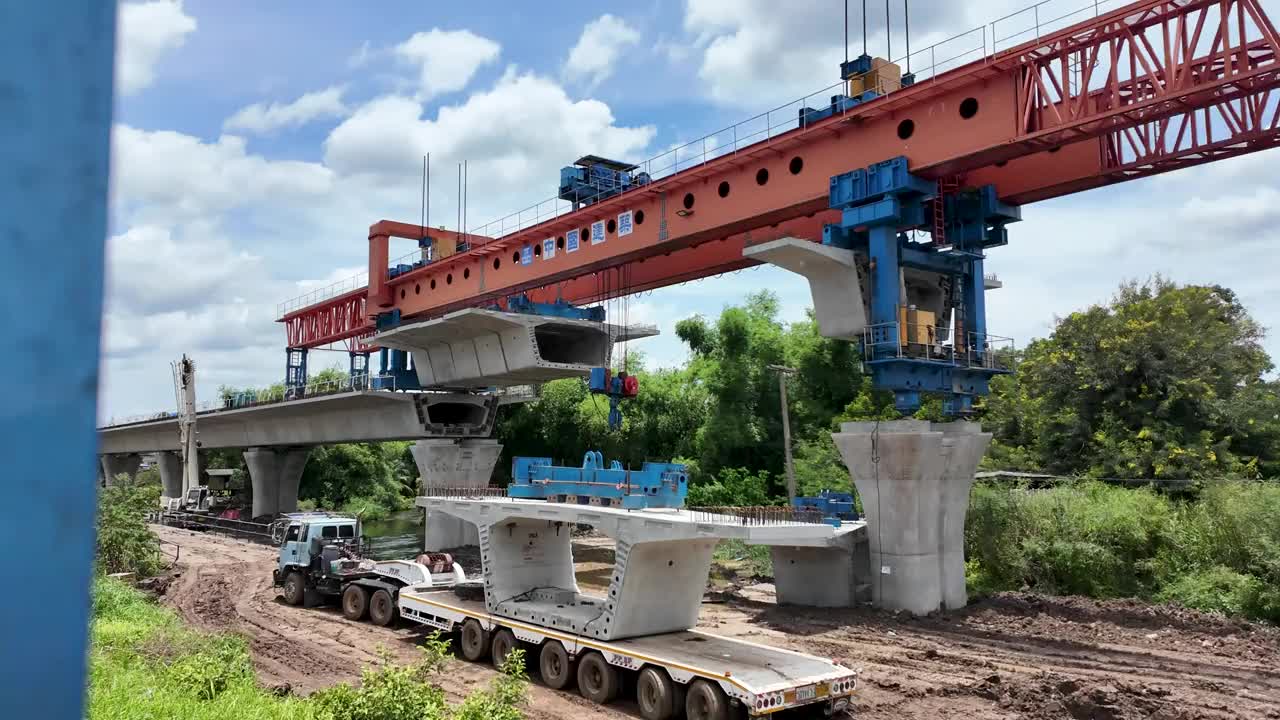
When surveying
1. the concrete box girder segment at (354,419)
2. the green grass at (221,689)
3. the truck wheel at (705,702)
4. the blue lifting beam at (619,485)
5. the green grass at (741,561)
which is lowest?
the green grass at (741,561)

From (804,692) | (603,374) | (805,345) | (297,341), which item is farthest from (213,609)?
(805,345)

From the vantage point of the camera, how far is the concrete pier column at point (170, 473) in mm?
72688

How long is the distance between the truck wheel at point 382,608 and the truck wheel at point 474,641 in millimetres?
4096

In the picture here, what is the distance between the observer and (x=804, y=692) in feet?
42.9

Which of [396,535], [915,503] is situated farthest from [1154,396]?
[396,535]

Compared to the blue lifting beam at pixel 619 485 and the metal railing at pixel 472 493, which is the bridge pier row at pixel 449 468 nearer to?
the metal railing at pixel 472 493

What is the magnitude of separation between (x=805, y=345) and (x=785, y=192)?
26132 mm

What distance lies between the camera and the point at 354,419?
47.0 m

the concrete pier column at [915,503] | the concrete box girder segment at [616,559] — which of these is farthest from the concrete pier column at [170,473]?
the concrete pier column at [915,503]

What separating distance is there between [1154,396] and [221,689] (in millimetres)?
29310

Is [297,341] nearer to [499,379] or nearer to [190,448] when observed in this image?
[190,448]

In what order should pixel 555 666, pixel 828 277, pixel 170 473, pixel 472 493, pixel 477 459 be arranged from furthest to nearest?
pixel 170 473
pixel 477 459
pixel 828 277
pixel 472 493
pixel 555 666

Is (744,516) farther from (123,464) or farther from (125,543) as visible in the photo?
(123,464)

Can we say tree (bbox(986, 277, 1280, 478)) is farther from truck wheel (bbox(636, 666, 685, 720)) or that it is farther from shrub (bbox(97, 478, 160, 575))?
shrub (bbox(97, 478, 160, 575))
